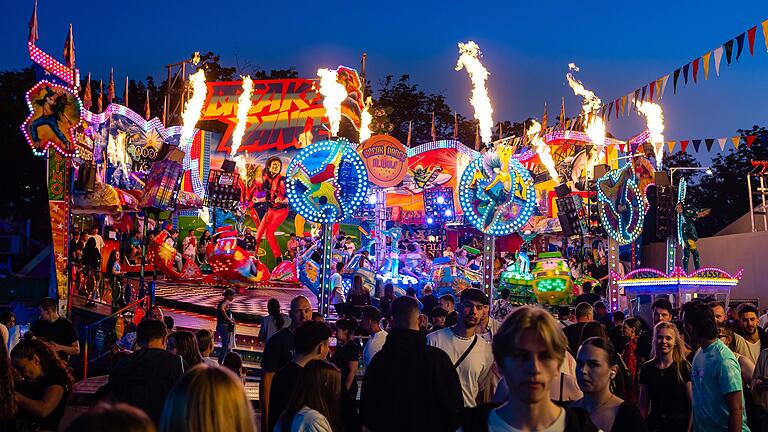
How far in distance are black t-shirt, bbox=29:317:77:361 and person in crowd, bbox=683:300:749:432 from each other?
6.08 meters

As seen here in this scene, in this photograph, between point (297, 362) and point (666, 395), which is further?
point (666, 395)

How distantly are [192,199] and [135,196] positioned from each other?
2403mm

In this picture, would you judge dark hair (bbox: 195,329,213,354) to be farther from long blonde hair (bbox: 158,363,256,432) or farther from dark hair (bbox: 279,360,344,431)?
long blonde hair (bbox: 158,363,256,432)

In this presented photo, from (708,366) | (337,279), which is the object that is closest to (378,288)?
(337,279)

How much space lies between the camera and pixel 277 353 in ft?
22.6

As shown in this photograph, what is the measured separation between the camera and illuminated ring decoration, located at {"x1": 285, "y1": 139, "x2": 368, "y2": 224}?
52.3 feet

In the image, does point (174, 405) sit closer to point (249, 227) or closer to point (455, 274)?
point (455, 274)

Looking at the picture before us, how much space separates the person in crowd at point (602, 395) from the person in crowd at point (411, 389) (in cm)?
121

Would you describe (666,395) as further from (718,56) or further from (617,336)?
(718,56)

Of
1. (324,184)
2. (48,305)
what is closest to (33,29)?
(324,184)

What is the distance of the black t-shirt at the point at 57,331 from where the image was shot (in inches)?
342

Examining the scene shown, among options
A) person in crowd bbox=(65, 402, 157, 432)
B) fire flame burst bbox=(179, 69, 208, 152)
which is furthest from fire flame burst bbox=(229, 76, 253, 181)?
person in crowd bbox=(65, 402, 157, 432)

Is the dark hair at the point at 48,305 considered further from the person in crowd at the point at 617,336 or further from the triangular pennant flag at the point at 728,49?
the triangular pennant flag at the point at 728,49

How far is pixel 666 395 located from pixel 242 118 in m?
31.1
